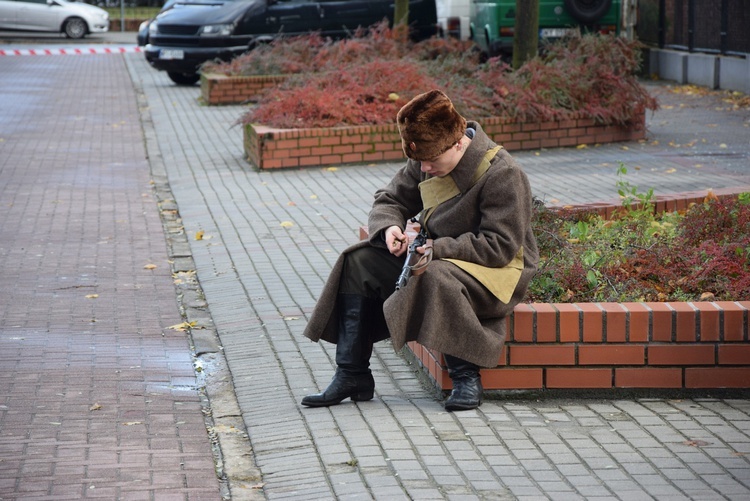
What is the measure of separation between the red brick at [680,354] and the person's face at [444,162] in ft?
3.69

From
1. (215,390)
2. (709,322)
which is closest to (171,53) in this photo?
(215,390)

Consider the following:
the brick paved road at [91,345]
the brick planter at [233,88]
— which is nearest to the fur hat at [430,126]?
the brick paved road at [91,345]

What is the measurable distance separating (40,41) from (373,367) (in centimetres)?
3389

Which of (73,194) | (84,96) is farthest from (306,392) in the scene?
(84,96)

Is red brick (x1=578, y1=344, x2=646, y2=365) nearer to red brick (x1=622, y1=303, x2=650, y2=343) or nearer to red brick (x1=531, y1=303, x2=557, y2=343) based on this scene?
red brick (x1=622, y1=303, x2=650, y2=343)

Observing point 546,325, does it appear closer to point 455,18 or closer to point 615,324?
point 615,324

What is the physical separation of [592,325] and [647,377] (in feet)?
1.09

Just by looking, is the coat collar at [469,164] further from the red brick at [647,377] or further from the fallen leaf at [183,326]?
the fallen leaf at [183,326]

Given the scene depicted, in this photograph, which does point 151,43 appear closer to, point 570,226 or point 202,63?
point 202,63

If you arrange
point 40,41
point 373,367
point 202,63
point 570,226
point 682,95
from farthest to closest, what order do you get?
point 40,41
point 202,63
point 682,95
point 570,226
point 373,367

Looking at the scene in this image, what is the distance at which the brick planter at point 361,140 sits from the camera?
1170 cm

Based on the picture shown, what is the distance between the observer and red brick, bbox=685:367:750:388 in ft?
15.9

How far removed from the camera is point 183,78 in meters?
22.2

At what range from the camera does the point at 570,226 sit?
21.7 feet
